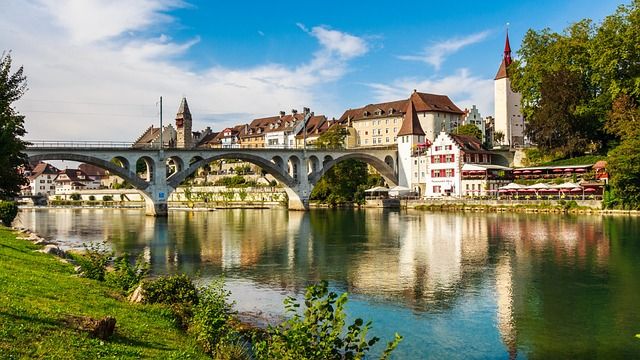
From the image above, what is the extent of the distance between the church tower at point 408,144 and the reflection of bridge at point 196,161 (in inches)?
53.3

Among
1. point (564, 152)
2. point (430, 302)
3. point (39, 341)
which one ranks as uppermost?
point (564, 152)

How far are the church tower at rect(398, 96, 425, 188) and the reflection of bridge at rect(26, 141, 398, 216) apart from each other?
4.44ft

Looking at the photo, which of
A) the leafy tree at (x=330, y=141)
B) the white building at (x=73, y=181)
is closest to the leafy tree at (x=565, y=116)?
the leafy tree at (x=330, y=141)

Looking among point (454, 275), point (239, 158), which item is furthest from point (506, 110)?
point (454, 275)

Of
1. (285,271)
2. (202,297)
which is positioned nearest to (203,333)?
(202,297)

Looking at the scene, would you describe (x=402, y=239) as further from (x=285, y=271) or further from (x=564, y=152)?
(x=564, y=152)

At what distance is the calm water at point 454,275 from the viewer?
15.8 meters

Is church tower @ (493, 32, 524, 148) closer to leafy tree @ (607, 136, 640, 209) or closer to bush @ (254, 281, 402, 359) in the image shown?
leafy tree @ (607, 136, 640, 209)

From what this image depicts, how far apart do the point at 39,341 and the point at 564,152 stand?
245 ft

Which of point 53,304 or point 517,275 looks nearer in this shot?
point 53,304

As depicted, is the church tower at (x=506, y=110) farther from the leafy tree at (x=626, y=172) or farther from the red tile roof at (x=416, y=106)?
the leafy tree at (x=626, y=172)

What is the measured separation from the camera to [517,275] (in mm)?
25031

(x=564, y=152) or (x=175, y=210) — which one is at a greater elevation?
(x=564, y=152)

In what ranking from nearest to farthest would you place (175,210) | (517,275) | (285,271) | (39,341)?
(39,341) < (517,275) < (285,271) < (175,210)
